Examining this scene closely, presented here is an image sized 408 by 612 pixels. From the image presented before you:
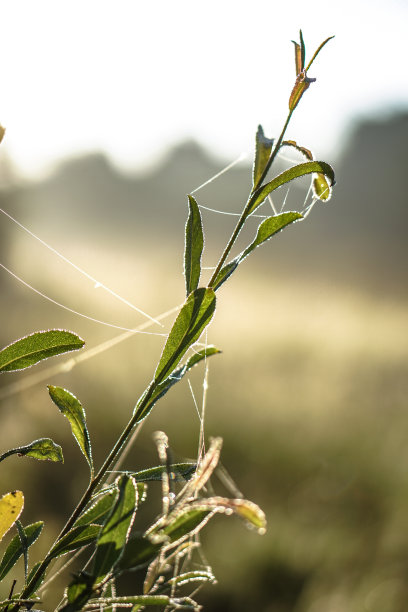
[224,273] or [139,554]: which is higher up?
[224,273]

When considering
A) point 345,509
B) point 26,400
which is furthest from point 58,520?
point 345,509

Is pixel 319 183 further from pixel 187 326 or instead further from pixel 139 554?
pixel 139 554

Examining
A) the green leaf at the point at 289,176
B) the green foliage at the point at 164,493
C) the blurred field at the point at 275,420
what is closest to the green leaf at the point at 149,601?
the green foliage at the point at 164,493

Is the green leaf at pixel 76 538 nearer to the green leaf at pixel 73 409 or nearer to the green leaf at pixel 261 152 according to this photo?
the green leaf at pixel 73 409

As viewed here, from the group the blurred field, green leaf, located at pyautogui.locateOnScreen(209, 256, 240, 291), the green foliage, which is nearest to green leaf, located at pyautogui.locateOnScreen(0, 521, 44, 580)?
the green foliage

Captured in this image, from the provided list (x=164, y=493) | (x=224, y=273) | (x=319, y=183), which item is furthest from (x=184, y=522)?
(x=319, y=183)

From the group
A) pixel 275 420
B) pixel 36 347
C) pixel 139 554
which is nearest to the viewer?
pixel 139 554
